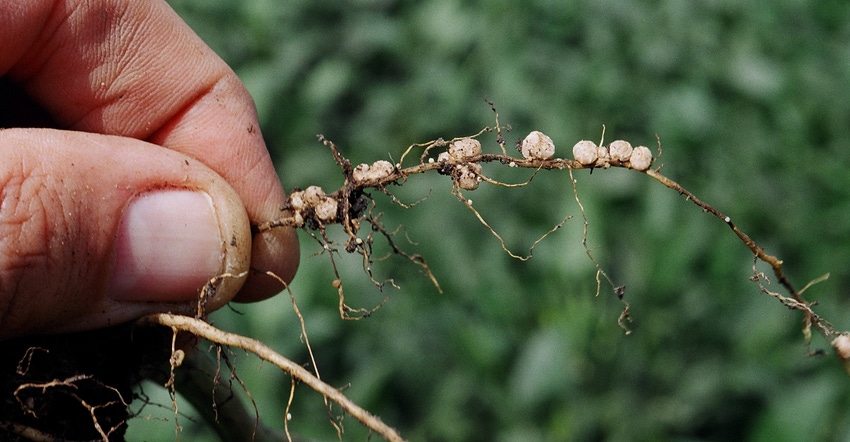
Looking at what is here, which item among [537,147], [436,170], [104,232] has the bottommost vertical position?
[104,232]

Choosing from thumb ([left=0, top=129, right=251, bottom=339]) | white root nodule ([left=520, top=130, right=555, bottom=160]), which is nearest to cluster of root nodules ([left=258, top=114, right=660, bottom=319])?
white root nodule ([left=520, top=130, right=555, bottom=160])

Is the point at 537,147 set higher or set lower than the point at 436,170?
higher

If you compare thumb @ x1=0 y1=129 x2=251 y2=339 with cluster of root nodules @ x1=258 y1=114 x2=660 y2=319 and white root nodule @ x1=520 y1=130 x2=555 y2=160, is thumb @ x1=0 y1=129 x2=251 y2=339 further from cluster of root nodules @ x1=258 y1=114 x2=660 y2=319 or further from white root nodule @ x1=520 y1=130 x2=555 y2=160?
white root nodule @ x1=520 y1=130 x2=555 y2=160

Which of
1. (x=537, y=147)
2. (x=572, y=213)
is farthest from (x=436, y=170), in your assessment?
(x=572, y=213)

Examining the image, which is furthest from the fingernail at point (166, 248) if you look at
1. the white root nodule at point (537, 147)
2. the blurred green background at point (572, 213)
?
the blurred green background at point (572, 213)

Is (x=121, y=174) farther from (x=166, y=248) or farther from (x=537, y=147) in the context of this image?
(x=537, y=147)

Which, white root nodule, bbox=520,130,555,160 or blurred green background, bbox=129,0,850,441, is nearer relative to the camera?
white root nodule, bbox=520,130,555,160
